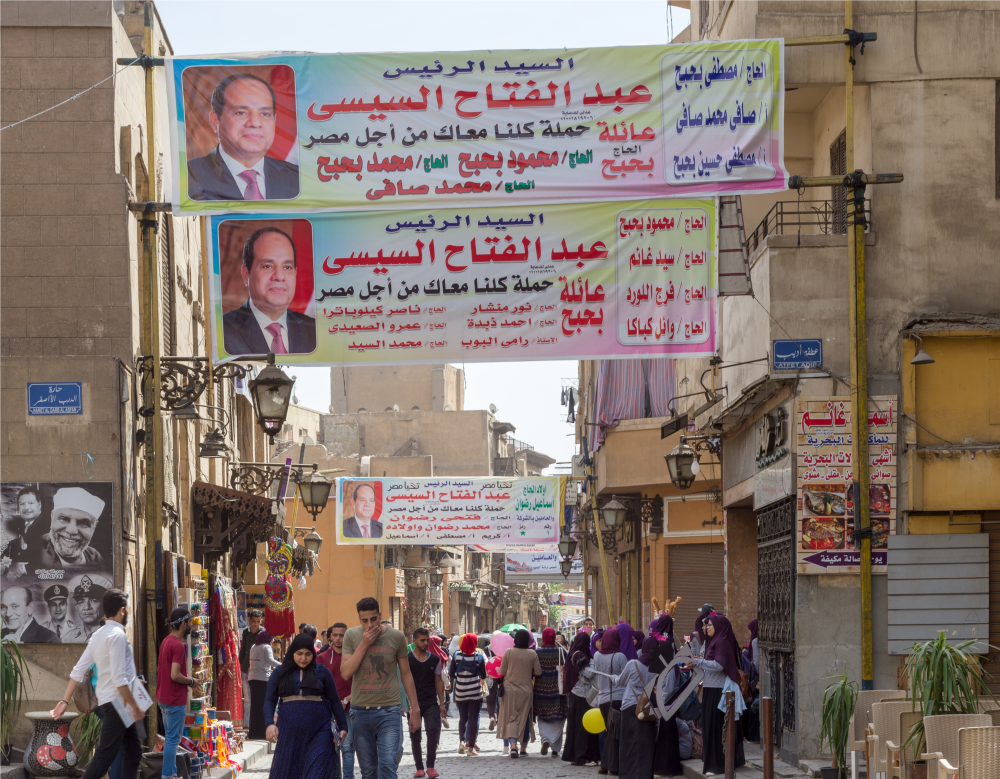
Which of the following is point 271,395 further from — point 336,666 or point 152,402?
point 336,666

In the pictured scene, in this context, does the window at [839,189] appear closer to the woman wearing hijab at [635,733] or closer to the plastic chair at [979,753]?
the woman wearing hijab at [635,733]

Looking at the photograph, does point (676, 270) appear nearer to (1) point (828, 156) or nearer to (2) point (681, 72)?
(2) point (681, 72)

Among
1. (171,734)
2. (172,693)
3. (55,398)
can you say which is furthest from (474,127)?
(171,734)

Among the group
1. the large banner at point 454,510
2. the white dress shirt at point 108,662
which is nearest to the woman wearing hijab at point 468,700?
the white dress shirt at point 108,662

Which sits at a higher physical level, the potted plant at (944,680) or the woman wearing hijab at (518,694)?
the potted plant at (944,680)

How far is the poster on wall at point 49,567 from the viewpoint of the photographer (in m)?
12.4

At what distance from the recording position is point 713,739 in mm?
13055

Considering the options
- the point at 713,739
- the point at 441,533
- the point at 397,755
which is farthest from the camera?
the point at 441,533

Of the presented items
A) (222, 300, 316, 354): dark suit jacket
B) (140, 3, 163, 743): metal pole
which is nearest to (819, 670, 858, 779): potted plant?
(222, 300, 316, 354): dark suit jacket

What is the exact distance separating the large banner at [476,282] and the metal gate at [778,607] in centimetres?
235

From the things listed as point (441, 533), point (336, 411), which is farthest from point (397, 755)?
point (336, 411)

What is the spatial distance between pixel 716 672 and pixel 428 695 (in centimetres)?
345

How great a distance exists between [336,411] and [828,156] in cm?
6127

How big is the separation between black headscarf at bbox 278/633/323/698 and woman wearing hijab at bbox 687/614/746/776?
196 inches
